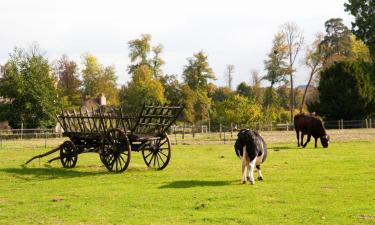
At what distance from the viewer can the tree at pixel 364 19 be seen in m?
49.0

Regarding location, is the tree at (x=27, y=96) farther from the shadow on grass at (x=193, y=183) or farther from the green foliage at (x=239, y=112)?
the shadow on grass at (x=193, y=183)

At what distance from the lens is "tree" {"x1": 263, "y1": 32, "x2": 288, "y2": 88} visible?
6438 centimetres

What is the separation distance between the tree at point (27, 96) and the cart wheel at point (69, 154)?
33.1m

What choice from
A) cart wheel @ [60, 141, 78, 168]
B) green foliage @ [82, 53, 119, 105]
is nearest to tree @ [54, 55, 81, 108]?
green foliage @ [82, 53, 119, 105]

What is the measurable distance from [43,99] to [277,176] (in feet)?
132

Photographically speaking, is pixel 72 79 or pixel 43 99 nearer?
pixel 43 99

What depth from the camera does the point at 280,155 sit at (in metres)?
22.2

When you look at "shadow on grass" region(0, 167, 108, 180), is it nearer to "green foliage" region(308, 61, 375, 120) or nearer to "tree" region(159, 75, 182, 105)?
"green foliage" region(308, 61, 375, 120)

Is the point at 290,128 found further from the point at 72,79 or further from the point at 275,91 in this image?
the point at 72,79

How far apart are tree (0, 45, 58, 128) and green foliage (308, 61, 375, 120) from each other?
2856 centimetres

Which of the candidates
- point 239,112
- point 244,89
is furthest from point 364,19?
point 244,89

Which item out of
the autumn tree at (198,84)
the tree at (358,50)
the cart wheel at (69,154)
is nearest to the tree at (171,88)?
the autumn tree at (198,84)

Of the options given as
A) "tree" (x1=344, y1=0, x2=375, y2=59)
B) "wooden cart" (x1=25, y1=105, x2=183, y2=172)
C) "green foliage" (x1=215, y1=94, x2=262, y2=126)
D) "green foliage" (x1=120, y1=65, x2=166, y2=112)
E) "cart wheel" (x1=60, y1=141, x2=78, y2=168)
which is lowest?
"cart wheel" (x1=60, y1=141, x2=78, y2=168)

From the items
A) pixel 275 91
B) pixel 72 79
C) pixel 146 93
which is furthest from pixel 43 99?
pixel 275 91
